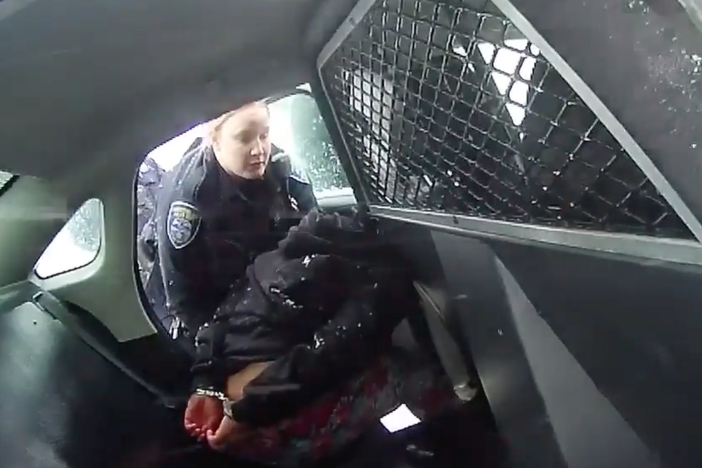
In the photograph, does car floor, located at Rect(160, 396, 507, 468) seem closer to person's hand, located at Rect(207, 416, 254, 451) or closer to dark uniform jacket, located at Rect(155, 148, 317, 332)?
person's hand, located at Rect(207, 416, 254, 451)

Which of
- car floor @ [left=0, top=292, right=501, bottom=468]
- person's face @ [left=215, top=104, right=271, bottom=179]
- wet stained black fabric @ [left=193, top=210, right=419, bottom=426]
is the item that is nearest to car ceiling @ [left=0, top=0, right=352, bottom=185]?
person's face @ [left=215, top=104, right=271, bottom=179]

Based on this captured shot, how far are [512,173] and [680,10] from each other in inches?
9.8

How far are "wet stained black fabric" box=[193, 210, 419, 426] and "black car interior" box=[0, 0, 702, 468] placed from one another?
0.04 meters

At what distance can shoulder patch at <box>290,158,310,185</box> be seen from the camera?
1.11 metres

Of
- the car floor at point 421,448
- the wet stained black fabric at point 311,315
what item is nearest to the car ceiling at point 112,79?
the wet stained black fabric at point 311,315

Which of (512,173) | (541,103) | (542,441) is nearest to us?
(541,103)

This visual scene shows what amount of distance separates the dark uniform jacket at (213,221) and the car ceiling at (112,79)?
0.29ft

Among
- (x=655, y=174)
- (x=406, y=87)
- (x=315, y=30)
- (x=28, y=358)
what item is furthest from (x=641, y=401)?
(x=28, y=358)

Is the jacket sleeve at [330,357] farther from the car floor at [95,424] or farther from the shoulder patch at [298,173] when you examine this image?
the shoulder patch at [298,173]

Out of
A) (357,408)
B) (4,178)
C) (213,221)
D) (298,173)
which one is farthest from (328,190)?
(4,178)

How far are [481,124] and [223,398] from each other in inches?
22.5

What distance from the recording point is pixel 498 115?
0.58 meters

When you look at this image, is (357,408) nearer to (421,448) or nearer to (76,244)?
(421,448)

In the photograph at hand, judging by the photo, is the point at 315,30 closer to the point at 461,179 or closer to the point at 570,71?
the point at 461,179
